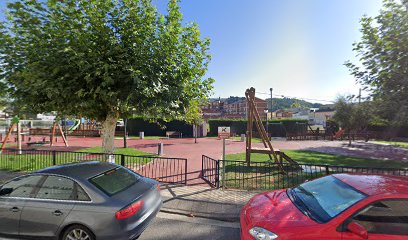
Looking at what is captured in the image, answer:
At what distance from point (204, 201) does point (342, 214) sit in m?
3.75

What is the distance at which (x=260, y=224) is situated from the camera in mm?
3174

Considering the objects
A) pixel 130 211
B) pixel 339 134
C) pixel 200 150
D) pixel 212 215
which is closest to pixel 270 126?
pixel 339 134

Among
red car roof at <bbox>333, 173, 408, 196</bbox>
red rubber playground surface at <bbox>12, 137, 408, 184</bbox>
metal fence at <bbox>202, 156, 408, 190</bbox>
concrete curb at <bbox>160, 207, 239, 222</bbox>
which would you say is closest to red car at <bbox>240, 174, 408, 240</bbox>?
red car roof at <bbox>333, 173, 408, 196</bbox>

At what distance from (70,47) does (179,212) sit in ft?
15.0

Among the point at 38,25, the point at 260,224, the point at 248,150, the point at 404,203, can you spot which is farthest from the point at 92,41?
the point at 248,150

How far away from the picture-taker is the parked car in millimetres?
3635

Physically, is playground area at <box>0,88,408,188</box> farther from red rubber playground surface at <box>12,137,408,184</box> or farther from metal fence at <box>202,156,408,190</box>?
metal fence at <box>202,156,408,190</box>

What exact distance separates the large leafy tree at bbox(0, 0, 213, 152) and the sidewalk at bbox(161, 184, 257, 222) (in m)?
2.37

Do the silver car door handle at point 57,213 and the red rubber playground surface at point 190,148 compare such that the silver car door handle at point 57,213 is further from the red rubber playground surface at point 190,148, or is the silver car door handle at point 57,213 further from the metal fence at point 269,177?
the red rubber playground surface at point 190,148

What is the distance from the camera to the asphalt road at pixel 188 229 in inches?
174

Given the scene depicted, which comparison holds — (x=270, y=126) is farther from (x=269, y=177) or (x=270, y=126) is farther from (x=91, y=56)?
(x=91, y=56)

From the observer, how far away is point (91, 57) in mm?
5645

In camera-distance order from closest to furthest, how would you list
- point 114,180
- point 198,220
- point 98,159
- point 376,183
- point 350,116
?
point 376,183, point 114,180, point 198,220, point 98,159, point 350,116

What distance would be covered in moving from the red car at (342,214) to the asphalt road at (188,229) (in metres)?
1.14
